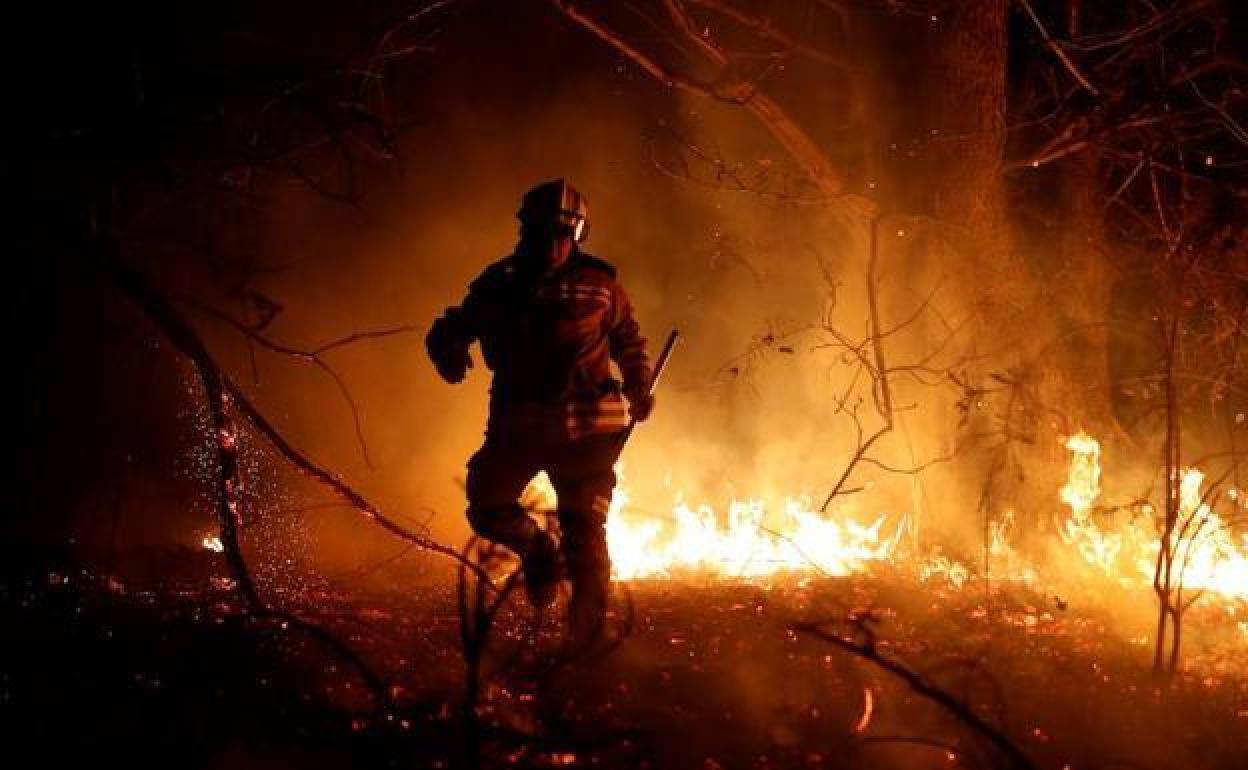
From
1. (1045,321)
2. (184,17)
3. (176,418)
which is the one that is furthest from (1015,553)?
(184,17)

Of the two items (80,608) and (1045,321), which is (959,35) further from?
(80,608)

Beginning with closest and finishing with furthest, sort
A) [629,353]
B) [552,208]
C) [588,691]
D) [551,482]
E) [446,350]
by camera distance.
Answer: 1. [588,691]
2. [552,208]
3. [551,482]
4. [446,350]
5. [629,353]

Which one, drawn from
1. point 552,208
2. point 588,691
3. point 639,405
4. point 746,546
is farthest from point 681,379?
point 588,691

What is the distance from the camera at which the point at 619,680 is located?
385cm

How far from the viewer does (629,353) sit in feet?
15.6

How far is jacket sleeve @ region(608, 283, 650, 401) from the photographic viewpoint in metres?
4.75

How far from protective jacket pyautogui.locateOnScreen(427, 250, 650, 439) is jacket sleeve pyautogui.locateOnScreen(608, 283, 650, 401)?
11 cm

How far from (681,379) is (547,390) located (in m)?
4.99

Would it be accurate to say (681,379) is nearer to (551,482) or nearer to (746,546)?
(746,546)

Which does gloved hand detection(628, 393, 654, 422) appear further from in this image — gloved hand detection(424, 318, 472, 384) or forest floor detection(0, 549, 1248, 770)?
forest floor detection(0, 549, 1248, 770)

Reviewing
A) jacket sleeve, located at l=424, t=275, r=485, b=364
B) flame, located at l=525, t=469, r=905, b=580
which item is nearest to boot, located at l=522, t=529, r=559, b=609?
jacket sleeve, located at l=424, t=275, r=485, b=364

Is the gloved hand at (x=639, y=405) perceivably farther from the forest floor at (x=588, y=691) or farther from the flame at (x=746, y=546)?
the flame at (x=746, y=546)

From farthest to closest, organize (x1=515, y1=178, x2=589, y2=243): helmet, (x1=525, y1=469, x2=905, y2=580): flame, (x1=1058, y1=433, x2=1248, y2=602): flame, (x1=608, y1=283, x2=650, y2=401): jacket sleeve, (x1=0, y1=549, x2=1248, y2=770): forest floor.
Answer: (x1=525, y1=469, x2=905, y2=580): flame
(x1=1058, y1=433, x2=1248, y2=602): flame
(x1=608, y1=283, x2=650, y2=401): jacket sleeve
(x1=515, y1=178, x2=589, y2=243): helmet
(x1=0, y1=549, x2=1248, y2=770): forest floor

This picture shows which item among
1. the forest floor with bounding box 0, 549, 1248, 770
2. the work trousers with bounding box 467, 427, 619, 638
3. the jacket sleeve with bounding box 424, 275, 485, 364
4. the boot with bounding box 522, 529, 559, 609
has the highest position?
the jacket sleeve with bounding box 424, 275, 485, 364
